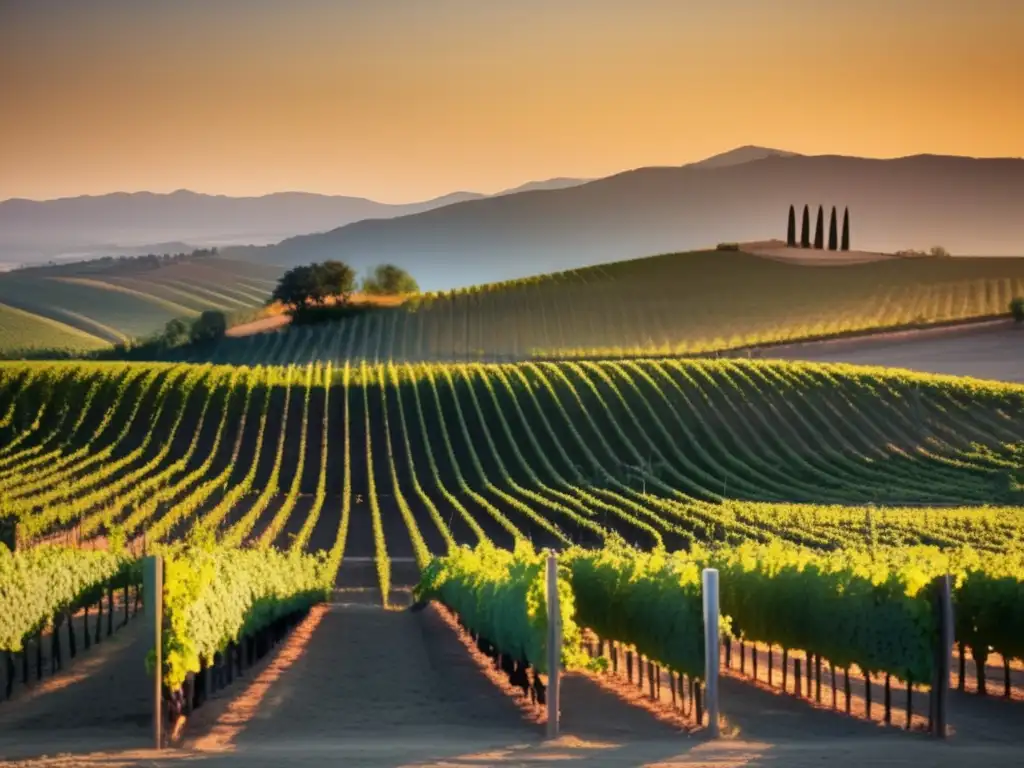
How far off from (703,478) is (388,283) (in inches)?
2543

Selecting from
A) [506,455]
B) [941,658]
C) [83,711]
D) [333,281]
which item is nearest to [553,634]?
[941,658]

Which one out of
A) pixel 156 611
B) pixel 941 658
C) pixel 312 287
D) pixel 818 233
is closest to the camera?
pixel 156 611

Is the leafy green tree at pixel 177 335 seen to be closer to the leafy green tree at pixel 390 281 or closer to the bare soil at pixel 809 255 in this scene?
the leafy green tree at pixel 390 281

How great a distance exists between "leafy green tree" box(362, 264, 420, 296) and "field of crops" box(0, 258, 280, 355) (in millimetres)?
27522

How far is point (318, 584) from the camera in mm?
35156

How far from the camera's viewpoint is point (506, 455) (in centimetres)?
6356

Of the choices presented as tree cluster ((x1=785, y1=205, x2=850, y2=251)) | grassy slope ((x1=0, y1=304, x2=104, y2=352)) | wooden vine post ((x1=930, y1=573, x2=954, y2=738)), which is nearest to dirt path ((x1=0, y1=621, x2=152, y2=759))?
wooden vine post ((x1=930, y1=573, x2=954, y2=738))

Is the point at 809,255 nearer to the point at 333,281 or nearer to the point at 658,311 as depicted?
the point at 658,311

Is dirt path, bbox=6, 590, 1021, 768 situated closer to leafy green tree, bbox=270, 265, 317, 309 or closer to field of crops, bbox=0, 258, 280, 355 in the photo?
leafy green tree, bbox=270, 265, 317, 309

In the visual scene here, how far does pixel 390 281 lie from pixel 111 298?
6119 centimetres

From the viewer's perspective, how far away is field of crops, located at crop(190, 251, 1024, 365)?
9381 cm

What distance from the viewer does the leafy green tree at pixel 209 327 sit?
9800 centimetres

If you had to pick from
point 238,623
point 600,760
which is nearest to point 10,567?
point 238,623

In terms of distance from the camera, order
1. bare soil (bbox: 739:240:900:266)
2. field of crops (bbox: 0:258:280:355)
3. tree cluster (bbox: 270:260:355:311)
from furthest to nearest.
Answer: field of crops (bbox: 0:258:280:355), bare soil (bbox: 739:240:900:266), tree cluster (bbox: 270:260:355:311)
